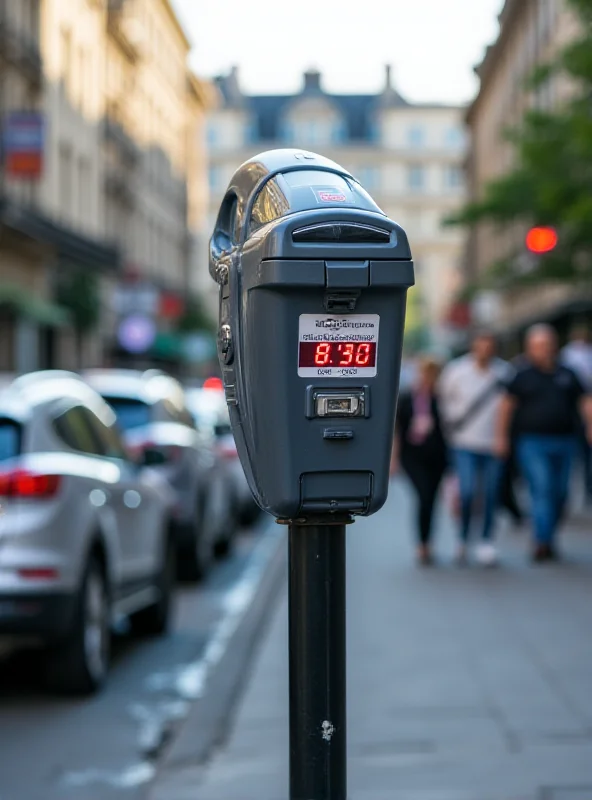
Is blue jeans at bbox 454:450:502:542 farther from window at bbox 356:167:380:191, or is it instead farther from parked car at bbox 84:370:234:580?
window at bbox 356:167:380:191

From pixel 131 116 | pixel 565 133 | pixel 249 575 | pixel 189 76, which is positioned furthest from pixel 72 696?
pixel 189 76

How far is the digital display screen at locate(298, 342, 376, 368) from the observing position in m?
3.39

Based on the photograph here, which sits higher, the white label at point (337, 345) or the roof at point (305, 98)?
the roof at point (305, 98)

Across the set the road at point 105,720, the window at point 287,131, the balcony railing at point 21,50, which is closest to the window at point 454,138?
the window at point 287,131

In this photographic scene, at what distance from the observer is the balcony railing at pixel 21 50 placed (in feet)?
107

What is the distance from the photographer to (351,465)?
3467 mm

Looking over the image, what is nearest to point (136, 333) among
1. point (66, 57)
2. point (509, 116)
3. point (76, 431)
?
point (66, 57)

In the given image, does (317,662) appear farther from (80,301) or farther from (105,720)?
(80,301)

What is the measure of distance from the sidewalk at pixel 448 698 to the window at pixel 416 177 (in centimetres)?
11390

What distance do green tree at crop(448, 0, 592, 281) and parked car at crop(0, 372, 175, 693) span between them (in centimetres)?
724

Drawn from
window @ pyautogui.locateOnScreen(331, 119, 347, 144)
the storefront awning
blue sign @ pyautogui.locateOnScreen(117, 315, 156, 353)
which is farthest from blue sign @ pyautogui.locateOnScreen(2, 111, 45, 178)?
window @ pyautogui.locateOnScreen(331, 119, 347, 144)

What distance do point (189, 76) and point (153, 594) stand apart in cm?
6495

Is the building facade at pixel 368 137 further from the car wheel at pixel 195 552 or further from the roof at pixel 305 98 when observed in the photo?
the car wheel at pixel 195 552

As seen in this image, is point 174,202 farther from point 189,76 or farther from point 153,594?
point 153,594
